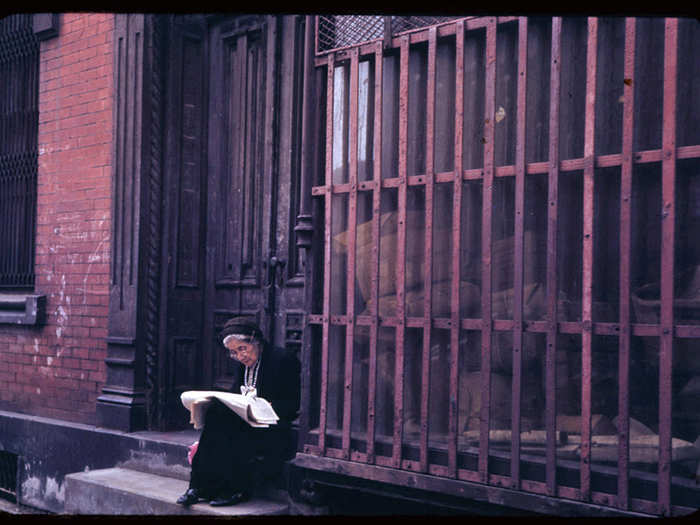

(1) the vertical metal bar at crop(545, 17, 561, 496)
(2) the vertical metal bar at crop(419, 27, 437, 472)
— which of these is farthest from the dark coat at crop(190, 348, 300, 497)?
(1) the vertical metal bar at crop(545, 17, 561, 496)

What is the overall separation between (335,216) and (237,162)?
170 cm

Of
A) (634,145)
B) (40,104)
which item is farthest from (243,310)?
(634,145)

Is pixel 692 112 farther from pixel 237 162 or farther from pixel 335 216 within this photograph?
pixel 237 162

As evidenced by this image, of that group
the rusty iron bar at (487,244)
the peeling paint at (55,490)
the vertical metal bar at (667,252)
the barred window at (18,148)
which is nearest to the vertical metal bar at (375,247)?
the rusty iron bar at (487,244)

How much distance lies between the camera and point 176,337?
230 inches

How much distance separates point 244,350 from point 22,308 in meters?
2.78

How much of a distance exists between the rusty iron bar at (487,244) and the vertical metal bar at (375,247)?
1.97 feet

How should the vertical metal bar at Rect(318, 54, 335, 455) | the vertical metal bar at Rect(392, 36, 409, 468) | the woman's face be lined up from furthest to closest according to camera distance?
the woman's face < the vertical metal bar at Rect(318, 54, 335, 455) < the vertical metal bar at Rect(392, 36, 409, 468)

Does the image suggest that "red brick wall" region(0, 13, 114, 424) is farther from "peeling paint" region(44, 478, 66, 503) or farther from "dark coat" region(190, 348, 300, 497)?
"dark coat" region(190, 348, 300, 497)

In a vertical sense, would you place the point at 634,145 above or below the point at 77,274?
above

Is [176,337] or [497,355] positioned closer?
[497,355]

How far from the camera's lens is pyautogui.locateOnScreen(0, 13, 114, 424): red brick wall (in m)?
6.05

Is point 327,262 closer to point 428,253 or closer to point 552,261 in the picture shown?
point 428,253

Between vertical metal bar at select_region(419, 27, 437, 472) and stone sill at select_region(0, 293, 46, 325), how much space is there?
3814 millimetres
